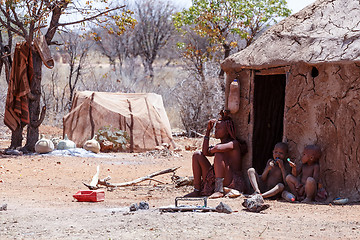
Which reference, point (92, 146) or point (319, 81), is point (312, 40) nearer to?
point (319, 81)

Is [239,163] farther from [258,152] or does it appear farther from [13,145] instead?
[13,145]

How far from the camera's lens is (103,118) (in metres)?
13.3

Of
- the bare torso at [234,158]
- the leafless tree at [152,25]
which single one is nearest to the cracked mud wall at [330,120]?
the bare torso at [234,158]

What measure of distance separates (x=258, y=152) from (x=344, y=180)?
206 centimetres

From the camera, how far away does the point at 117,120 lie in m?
13.3

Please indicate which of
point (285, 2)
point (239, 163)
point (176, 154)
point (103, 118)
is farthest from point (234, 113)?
point (285, 2)

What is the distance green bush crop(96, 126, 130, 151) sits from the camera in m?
13.1

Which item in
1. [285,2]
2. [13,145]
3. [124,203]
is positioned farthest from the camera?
[285,2]

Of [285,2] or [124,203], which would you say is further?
[285,2]

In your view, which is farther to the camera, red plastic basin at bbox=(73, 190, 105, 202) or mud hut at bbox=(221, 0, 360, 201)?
red plastic basin at bbox=(73, 190, 105, 202)

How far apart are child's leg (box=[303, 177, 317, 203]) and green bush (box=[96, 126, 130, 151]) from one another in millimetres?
7472

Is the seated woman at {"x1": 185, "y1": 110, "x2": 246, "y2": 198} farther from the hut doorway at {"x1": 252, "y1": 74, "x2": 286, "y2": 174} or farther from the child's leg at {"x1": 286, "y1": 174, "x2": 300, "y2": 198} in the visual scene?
the hut doorway at {"x1": 252, "y1": 74, "x2": 286, "y2": 174}

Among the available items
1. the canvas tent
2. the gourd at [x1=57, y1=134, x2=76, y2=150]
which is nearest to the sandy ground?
the gourd at [x1=57, y1=134, x2=76, y2=150]

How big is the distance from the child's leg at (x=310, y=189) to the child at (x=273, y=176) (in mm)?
325
